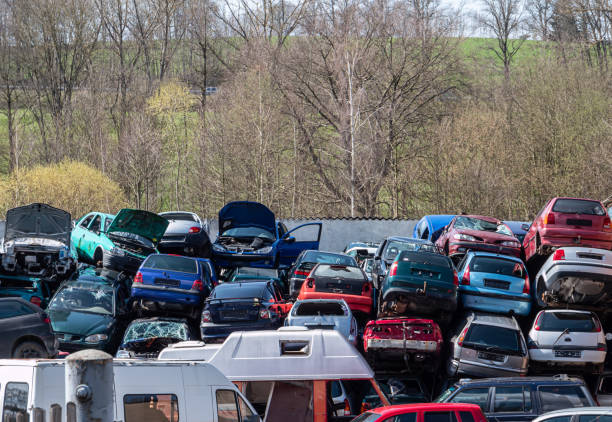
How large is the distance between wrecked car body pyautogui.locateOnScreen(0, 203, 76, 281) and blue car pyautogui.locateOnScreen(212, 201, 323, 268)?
3.91 m

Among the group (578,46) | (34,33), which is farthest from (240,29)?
(578,46)

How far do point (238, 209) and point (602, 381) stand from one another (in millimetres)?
11027

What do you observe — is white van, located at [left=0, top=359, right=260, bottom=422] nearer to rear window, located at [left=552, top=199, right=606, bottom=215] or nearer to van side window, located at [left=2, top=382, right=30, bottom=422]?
van side window, located at [left=2, top=382, right=30, bottom=422]

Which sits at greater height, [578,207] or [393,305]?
[578,207]

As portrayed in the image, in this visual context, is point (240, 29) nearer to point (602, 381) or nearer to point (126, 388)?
point (602, 381)

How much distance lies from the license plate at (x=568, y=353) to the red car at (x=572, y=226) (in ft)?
13.6

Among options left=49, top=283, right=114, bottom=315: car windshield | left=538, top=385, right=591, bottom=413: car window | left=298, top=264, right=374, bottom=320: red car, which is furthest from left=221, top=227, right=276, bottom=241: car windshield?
left=538, top=385, right=591, bottom=413: car window

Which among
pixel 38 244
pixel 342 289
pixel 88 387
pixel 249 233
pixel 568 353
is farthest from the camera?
pixel 249 233

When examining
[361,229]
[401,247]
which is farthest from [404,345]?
[361,229]

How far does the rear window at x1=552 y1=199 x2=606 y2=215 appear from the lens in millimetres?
16875

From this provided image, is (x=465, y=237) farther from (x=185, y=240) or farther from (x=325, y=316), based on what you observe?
(x=185, y=240)

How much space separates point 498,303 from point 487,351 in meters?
1.96

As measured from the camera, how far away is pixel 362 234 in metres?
29.4

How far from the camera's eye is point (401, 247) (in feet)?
57.4
